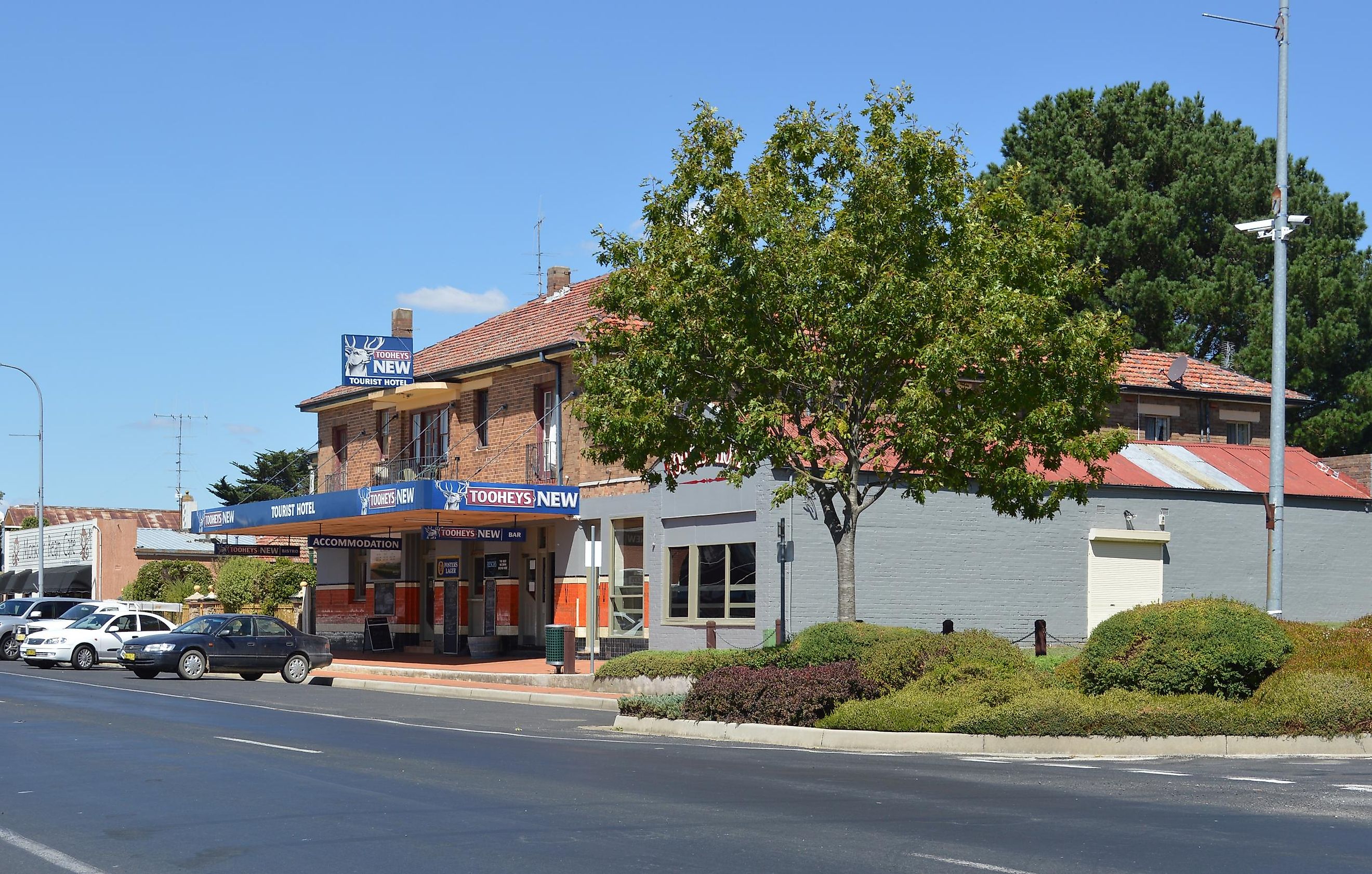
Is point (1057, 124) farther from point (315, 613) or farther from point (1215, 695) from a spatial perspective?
point (1215, 695)

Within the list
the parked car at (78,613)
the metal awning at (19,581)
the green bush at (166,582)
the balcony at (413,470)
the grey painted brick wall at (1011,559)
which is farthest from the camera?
the metal awning at (19,581)

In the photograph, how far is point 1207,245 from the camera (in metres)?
51.1

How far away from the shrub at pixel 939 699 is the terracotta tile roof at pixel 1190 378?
20.3 meters

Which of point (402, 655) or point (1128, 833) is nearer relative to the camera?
point (1128, 833)

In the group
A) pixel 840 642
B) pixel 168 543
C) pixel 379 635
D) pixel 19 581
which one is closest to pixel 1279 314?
pixel 840 642

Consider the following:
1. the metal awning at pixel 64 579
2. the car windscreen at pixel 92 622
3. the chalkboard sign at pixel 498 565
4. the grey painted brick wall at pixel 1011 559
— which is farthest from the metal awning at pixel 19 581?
the grey painted brick wall at pixel 1011 559

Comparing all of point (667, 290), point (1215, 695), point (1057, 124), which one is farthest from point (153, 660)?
point (1057, 124)

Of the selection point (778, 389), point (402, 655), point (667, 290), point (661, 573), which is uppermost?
point (667, 290)

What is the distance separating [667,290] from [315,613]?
28018 millimetres

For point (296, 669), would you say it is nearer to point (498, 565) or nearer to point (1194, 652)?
point (498, 565)

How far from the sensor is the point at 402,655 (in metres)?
40.3

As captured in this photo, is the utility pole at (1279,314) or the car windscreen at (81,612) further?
the car windscreen at (81,612)

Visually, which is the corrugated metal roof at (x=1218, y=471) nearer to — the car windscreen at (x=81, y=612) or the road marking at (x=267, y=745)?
the road marking at (x=267, y=745)

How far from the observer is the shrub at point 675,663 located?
22.6 m
